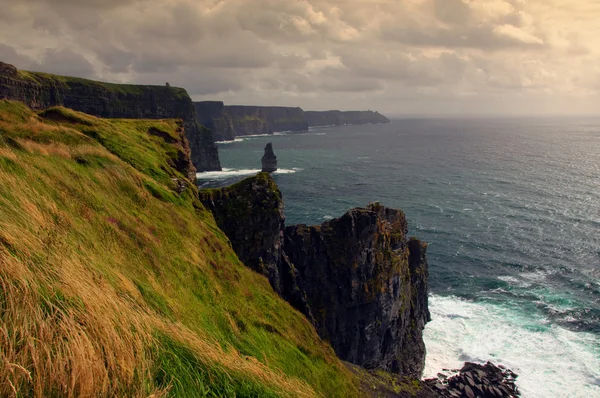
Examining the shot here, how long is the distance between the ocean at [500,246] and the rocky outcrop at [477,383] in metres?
1.84

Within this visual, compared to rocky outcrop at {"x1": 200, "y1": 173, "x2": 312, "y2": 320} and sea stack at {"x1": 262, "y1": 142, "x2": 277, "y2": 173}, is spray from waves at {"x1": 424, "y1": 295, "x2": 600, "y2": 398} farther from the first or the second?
sea stack at {"x1": 262, "y1": 142, "x2": 277, "y2": 173}

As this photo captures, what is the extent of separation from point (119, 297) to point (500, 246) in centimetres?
8123

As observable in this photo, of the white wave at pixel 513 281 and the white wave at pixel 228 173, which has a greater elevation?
the white wave at pixel 228 173

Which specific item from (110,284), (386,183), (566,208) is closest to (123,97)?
(386,183)

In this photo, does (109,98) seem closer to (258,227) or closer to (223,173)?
(223,173)

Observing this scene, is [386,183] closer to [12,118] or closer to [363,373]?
[363,373]

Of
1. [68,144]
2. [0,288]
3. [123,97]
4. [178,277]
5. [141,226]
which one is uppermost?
[123,97]

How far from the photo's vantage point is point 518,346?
52.6m

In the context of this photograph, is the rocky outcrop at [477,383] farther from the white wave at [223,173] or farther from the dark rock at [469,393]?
the white wave at [223,173]

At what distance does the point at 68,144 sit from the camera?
26.2 metres

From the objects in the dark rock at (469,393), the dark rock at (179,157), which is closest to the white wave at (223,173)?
the dark rock at (179,157)

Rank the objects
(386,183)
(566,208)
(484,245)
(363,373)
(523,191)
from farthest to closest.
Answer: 1. (386,183)
2. (523,191)
3. (566,208)
4. (484,245)
5. (363,373)

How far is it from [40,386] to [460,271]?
72.7m

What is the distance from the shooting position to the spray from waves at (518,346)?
46.1 metres
